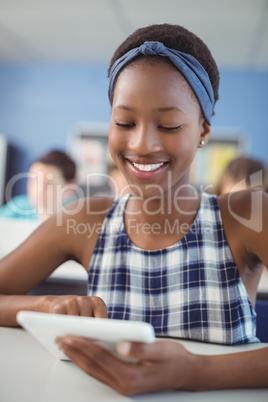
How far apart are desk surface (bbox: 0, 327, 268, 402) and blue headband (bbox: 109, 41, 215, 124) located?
0.56 meters

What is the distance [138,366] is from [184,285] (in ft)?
1.15

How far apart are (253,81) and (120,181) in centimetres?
216

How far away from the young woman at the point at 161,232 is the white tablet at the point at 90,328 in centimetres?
16

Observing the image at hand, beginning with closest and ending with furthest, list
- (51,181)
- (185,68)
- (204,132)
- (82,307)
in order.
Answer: (82,307), (185,68), (204,132), (51,181)

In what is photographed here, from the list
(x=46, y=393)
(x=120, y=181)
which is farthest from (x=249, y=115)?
(x=46, y=393)

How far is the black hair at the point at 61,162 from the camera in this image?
3123mm

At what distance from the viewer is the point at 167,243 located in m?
0.93

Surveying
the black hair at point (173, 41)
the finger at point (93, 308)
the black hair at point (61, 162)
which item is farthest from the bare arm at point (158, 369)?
the black hair at point (61, 162)

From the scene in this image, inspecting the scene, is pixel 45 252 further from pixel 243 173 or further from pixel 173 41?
pixel 243 173

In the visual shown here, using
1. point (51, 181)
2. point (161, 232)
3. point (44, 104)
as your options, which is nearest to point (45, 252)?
point (161, 232)

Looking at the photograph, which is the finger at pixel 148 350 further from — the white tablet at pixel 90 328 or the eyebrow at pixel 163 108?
the eyebrow at pixel 163 108

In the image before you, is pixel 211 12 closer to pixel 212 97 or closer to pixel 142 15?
pixel 142 15

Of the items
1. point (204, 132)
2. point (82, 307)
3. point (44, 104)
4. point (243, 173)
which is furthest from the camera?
point (44, 104)

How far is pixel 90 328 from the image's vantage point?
1.65 feet
